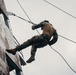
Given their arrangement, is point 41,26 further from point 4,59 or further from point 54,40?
point 4,59

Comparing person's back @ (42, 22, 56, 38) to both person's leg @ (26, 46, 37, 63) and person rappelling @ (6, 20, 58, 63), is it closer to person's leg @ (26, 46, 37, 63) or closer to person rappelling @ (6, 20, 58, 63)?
person rappelling @ (6, 20, 58, 63)

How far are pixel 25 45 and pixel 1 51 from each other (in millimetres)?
1455

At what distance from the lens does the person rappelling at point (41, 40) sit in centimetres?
1064

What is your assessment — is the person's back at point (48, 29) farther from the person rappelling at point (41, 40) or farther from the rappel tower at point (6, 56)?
the rappel tower at point (6, 56)

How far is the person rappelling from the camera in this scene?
1064 cm

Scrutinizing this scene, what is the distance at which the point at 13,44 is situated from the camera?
15.2m

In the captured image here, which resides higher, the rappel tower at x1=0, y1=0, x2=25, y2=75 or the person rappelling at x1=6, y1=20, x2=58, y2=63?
the person rappelling at x1=6, y1=20, x2=58, y2=63

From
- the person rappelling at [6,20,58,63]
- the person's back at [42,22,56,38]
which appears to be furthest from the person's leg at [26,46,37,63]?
the person's back at [42,22,56,38]

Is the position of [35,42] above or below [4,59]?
above

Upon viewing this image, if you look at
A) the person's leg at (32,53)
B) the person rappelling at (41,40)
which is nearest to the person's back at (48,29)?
the person rappelling at (41,40)

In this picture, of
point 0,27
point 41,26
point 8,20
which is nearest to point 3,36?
point 0,27

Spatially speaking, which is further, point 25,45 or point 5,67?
point 5,67

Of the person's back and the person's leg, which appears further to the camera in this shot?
the person's leg

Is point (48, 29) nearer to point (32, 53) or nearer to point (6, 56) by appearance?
point (32, 53)
